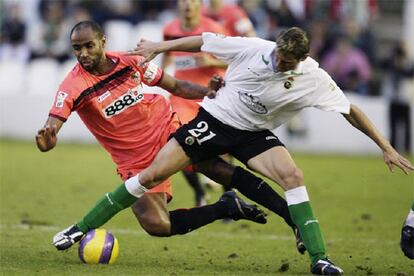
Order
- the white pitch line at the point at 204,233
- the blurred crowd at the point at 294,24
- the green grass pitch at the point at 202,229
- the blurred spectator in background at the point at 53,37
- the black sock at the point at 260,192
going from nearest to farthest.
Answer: the green grass pitch at the point at 202,229 < the black sock at the point at 260,192 < the white pitch line at the point at 204,233 < the blurred crowd at the point at 294,24 < the blurred spectator in background at the point at 53,37

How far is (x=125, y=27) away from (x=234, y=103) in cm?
1403

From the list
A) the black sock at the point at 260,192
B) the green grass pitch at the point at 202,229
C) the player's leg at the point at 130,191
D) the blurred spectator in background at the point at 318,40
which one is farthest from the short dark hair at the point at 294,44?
the blurred spectator in background at the point at 318,40

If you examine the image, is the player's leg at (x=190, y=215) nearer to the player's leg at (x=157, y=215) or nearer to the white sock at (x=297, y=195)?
the player's leg at (x=157, y=215)

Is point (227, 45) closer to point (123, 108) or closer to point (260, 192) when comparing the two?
point (123, 108)

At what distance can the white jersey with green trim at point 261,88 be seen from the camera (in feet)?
25.4

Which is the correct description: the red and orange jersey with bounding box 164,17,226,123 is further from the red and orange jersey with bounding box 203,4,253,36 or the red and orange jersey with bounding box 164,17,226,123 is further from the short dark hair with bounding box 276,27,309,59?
the short dark hair with bounding box 276,27,309,59

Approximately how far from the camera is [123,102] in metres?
8.58

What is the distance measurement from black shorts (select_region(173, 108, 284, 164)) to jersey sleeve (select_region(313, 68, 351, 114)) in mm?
524

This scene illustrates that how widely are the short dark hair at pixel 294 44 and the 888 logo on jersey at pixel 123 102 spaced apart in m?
1.69

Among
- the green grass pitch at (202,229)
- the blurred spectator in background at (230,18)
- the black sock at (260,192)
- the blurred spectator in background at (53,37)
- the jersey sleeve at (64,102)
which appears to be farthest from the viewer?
the blurred spectator in background at (53,37)

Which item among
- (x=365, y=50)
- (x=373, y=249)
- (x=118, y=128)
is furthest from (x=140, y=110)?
(x=365, y=50)

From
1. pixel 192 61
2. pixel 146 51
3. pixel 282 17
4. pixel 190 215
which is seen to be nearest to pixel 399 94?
pixel 282 17

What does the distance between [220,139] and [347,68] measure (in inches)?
465

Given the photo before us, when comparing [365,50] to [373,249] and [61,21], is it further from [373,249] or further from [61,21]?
[373,249]
